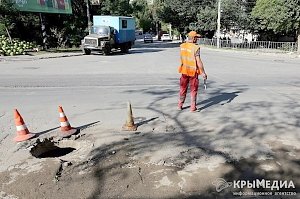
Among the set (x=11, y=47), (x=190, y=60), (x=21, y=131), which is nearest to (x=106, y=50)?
(x=11, y=47)

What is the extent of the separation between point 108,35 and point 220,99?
19.1 m

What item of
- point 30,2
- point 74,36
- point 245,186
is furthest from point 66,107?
point 74,36

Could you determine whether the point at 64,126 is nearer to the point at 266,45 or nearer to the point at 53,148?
the point at 53,148

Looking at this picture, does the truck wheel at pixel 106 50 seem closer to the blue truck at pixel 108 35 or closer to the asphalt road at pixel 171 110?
the blue truck at pixel 108 35

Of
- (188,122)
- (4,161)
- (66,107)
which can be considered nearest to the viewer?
(4,161)

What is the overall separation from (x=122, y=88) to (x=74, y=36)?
24846 mm

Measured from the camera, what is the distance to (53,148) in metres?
5.38

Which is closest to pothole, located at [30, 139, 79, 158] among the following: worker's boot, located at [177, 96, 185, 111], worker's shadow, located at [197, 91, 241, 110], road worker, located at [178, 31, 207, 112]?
worker's boot, located at [177, 96, 185, 111]

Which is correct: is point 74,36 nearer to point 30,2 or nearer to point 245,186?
point 30,2

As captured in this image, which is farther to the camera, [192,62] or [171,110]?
[171,110]

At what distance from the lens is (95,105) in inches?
315

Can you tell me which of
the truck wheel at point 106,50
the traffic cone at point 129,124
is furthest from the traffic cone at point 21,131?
the truck wheel at point 106,50

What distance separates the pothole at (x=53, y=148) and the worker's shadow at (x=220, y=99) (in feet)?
11.3

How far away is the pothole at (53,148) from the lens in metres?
5.18
